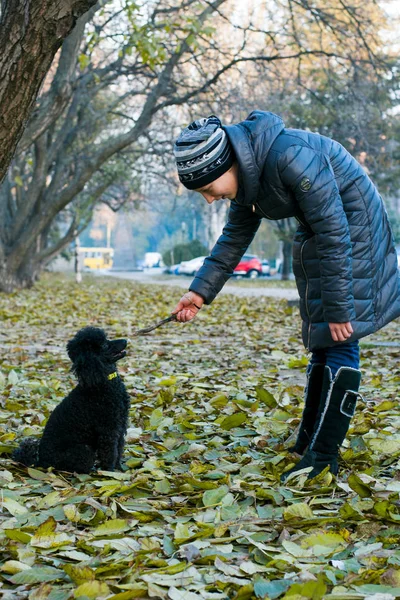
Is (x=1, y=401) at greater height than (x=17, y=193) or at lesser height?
lesser

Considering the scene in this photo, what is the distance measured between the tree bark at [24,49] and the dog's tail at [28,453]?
1.66 meters

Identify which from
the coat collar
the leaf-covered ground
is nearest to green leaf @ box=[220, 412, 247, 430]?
the leaf-covered ground

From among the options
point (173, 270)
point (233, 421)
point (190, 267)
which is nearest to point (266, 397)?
point (233, 421)

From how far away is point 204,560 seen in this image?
3.00 metres

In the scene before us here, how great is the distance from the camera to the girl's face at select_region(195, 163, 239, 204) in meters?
4.00

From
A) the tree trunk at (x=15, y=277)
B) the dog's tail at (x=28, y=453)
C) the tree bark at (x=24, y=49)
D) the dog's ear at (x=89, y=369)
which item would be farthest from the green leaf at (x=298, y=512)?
the tree trunk at (x=15, y=277)

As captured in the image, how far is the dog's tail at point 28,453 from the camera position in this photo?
4.50 m

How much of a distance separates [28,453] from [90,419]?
1.48ft

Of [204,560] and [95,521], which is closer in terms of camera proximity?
[204,560]

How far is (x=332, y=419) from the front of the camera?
4.20 m

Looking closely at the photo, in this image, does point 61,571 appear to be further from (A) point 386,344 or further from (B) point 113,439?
(A) point 386,344

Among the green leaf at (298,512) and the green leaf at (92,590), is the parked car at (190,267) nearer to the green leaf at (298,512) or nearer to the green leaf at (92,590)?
the green leaf at (298,512)

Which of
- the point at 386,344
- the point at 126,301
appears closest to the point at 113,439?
the point at 386,344

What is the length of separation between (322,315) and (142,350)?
5827 mm
